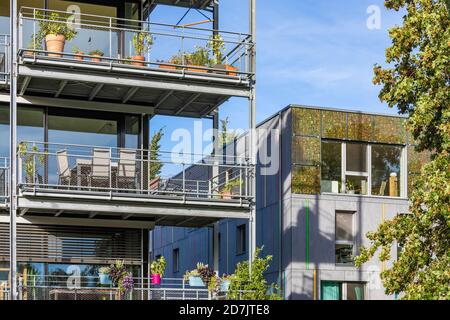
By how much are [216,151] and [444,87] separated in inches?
320

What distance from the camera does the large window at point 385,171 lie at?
100ft

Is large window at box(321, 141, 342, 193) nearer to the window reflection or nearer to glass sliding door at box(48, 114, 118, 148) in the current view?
the window reflection

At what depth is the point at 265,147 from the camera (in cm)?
3061

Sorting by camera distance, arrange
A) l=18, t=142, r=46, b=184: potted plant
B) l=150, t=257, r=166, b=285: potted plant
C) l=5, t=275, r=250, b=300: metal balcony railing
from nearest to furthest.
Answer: l=5, t=275, r=250, b=300: metal balcony railing, l=18, t=142, r=46, b=184: potted plant, l=150, t=257, r=166, b=285: potted plant

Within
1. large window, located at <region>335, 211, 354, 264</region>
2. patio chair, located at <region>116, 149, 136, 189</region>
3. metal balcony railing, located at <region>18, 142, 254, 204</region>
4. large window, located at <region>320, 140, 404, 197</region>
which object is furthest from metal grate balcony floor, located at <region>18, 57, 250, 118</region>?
large window, located at <region>335, 211, 354, 264</region>

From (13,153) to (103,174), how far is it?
6.61 feet

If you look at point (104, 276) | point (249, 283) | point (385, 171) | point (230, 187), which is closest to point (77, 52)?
point (230, 187)

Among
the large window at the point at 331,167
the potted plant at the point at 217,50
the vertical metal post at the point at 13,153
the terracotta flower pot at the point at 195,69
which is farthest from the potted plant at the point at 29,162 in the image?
the large window at the point at 331,167

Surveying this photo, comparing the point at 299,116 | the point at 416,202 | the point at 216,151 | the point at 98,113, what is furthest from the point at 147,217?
the point at 299,116

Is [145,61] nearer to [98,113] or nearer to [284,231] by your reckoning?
[98,113]

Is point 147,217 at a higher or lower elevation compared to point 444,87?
lower

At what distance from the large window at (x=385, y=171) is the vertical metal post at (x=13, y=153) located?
44.5ft

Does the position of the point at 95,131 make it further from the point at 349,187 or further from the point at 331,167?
the point at 349,187

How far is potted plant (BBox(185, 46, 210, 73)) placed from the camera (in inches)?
871
